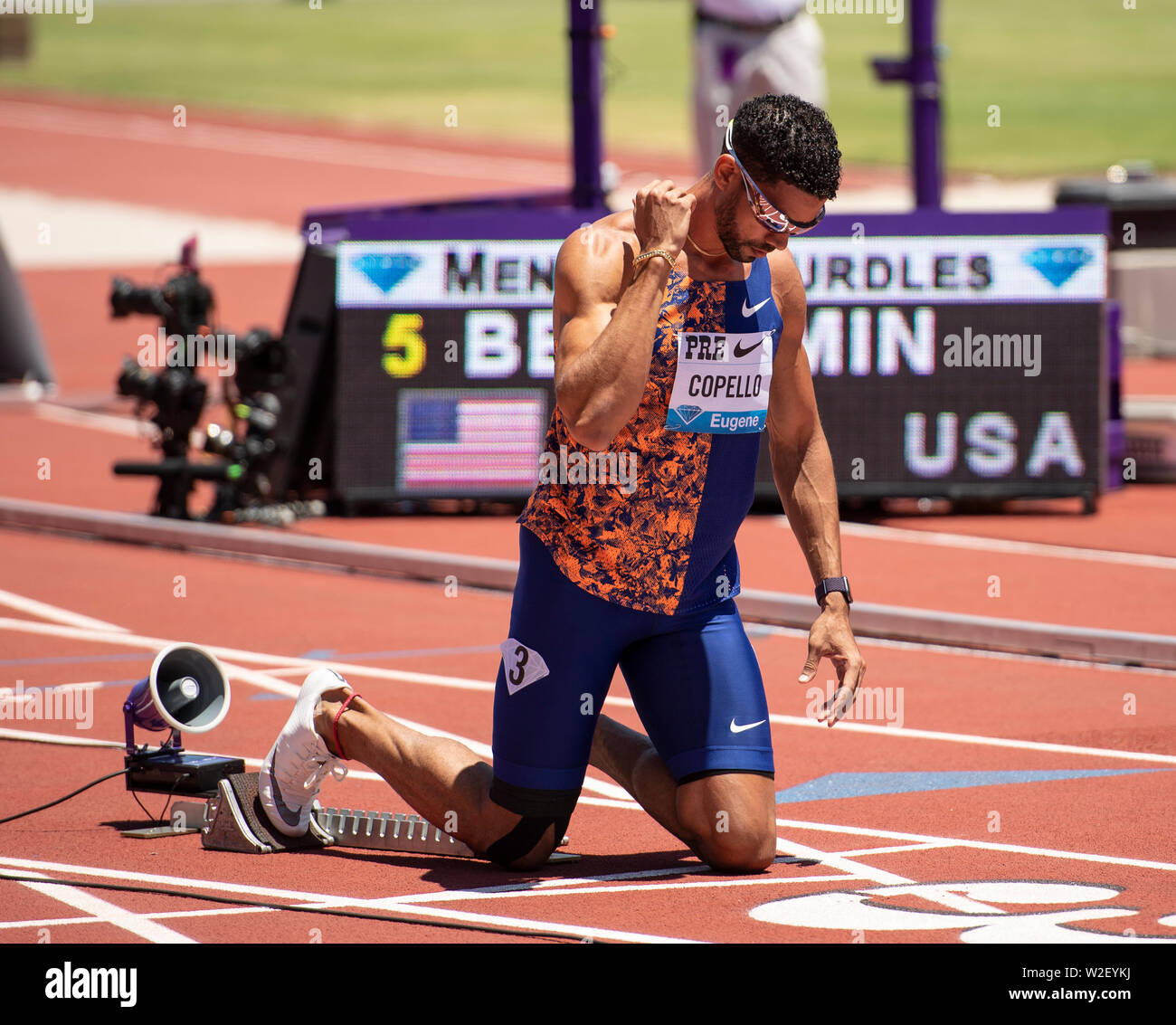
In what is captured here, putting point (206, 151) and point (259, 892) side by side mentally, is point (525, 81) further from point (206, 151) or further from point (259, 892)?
point (259, 892)

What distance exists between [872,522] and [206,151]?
34.5m

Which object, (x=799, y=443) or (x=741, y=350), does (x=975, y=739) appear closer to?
(x=799, y=443)

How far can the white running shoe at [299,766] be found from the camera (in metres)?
6.12

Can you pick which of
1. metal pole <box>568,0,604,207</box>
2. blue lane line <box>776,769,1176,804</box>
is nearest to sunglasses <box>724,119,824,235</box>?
blue lane line <box>776,769,1176,804</box>

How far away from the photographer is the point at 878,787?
729 centimetres

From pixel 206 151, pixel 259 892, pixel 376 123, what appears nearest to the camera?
pixel 259 892

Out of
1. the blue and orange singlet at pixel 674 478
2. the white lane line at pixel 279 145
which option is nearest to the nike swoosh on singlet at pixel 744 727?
the blue and orange singlet at pixel 674 478

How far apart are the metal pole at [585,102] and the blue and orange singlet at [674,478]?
854cm

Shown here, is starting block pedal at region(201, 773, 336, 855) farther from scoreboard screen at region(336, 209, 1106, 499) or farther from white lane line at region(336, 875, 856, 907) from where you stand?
scoreboard screen at region(336, 209, 1106, 499)

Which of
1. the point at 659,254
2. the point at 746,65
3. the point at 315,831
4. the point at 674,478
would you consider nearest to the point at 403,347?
the point at 746,65

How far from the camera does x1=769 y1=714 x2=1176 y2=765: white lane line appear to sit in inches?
300

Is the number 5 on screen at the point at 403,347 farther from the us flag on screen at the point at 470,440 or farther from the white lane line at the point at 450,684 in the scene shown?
the white lane line at the point at 450,684
